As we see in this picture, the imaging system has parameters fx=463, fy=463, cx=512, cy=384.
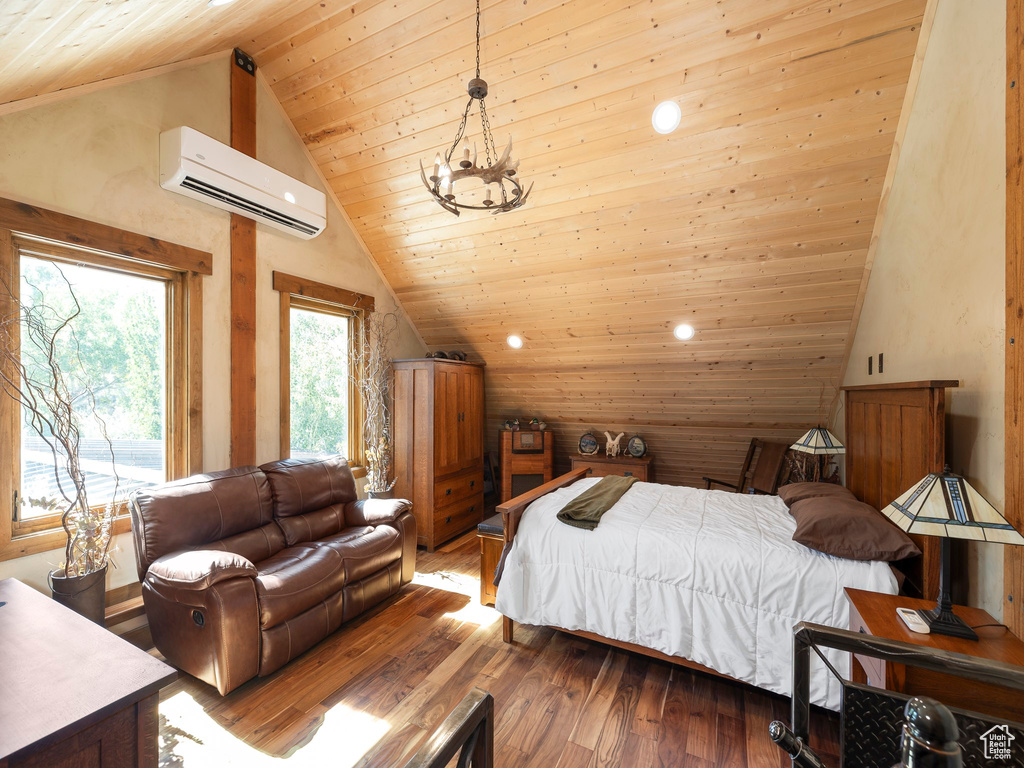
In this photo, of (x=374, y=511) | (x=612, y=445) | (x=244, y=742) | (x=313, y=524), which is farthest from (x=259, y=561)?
(x=612, y=445)

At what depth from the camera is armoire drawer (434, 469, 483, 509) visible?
431cm

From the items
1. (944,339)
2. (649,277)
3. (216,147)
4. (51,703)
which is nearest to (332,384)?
(216,147)

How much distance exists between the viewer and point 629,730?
79.6 inches

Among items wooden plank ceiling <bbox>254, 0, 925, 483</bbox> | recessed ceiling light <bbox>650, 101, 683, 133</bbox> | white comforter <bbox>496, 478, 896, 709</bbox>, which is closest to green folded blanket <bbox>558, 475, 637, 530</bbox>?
white comforter <bbox>496, 478, 896, 709</bbox>

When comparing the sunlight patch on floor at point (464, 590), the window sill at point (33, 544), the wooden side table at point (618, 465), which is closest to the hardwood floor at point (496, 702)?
the sunlight patch on floor at point (464, 590)

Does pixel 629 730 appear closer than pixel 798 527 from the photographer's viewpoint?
Yes

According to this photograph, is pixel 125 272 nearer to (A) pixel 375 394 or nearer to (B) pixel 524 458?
(A) pixel 375 394

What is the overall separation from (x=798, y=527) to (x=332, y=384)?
3630 millimetres

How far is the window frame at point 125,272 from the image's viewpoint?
87.6 inches

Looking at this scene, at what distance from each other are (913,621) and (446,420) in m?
3.48

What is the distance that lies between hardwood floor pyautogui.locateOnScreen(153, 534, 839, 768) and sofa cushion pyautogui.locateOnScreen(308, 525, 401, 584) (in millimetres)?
358

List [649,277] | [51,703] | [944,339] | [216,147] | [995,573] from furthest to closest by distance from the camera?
[649,277]
[216,147]
[944,339]
[995,573]
[51,703]

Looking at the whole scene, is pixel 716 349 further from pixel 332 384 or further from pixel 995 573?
pixel 332 384

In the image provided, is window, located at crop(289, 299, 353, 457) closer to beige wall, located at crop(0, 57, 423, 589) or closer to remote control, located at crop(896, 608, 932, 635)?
beige wall, located at crop(0, 57, 423, 589)
